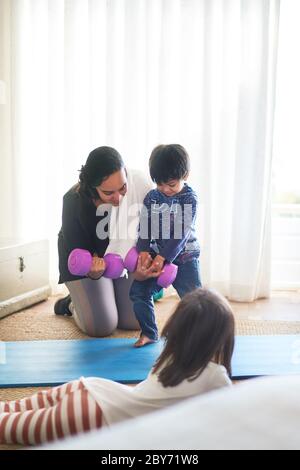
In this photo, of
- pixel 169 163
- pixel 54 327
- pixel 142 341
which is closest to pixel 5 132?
pixel 54 327

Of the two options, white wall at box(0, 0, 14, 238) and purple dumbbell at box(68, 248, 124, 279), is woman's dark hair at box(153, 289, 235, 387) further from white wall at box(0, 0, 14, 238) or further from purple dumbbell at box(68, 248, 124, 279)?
white wall at box(0, 0, 14, 238)

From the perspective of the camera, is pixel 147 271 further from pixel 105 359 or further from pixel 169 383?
pixel 169 383

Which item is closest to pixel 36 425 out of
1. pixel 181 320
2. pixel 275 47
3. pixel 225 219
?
pixel 181 320

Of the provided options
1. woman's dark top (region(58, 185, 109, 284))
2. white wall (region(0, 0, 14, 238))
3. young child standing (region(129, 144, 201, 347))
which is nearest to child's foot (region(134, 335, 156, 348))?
young child standing (region(129, 144, 201, 347))

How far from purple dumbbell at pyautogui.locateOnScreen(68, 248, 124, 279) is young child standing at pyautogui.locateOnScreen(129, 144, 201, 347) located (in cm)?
11

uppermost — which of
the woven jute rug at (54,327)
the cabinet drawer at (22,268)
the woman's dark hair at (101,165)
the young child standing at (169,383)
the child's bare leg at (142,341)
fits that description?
the woman's dark hair at (101,165)

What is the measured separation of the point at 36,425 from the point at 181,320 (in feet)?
1.55

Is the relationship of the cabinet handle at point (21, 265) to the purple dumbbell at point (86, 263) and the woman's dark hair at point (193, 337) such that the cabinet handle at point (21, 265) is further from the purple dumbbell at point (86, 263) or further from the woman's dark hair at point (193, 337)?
the woman's dark hair at point (193, 337)

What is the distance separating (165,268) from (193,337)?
977 millimetres

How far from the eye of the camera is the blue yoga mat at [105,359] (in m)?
2.03

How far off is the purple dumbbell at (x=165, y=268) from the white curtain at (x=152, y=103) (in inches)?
43.6

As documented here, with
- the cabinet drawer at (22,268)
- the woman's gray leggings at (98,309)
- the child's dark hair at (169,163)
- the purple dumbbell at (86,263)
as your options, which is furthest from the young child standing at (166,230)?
the cabinet drawer at (22,268)

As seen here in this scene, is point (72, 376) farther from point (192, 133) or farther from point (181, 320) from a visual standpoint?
point (192, 133)

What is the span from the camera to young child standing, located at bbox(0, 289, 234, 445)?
1375mm
